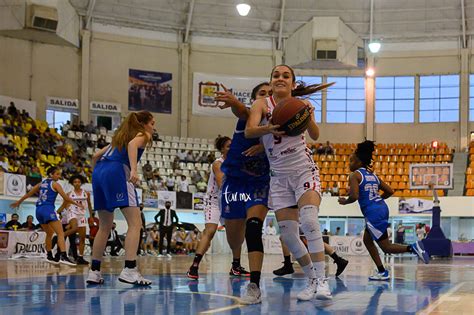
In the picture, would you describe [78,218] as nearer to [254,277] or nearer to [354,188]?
[354,188]

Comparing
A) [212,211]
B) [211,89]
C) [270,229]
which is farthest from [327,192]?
[212,211]

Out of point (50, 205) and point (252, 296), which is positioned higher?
point (50, 205)

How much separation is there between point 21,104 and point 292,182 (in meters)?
26.2

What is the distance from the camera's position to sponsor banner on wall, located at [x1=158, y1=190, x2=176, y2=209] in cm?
2891

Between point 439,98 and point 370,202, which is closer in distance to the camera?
point 370,202

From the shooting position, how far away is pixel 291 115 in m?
6.17

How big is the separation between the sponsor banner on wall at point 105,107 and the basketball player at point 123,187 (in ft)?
83.5

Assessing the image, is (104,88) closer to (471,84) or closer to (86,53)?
(86,53)

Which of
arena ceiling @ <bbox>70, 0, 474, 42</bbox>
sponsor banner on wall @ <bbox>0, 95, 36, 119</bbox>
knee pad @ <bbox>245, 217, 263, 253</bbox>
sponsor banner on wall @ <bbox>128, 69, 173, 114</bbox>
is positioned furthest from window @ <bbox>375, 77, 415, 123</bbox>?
knee pad @ <bbox>245, 217, 263, 253</bbox>

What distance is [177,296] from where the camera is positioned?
655cm

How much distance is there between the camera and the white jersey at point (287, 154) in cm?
642

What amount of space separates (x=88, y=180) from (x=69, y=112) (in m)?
6.70

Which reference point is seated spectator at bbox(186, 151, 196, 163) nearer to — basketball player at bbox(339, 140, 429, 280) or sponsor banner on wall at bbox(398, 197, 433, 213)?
sponsor banner on wall at bbox(398, 197, 433, 213)

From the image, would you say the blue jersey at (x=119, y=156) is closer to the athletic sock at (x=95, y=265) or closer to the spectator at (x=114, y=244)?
the athletic sock at (x=95, y=265)
